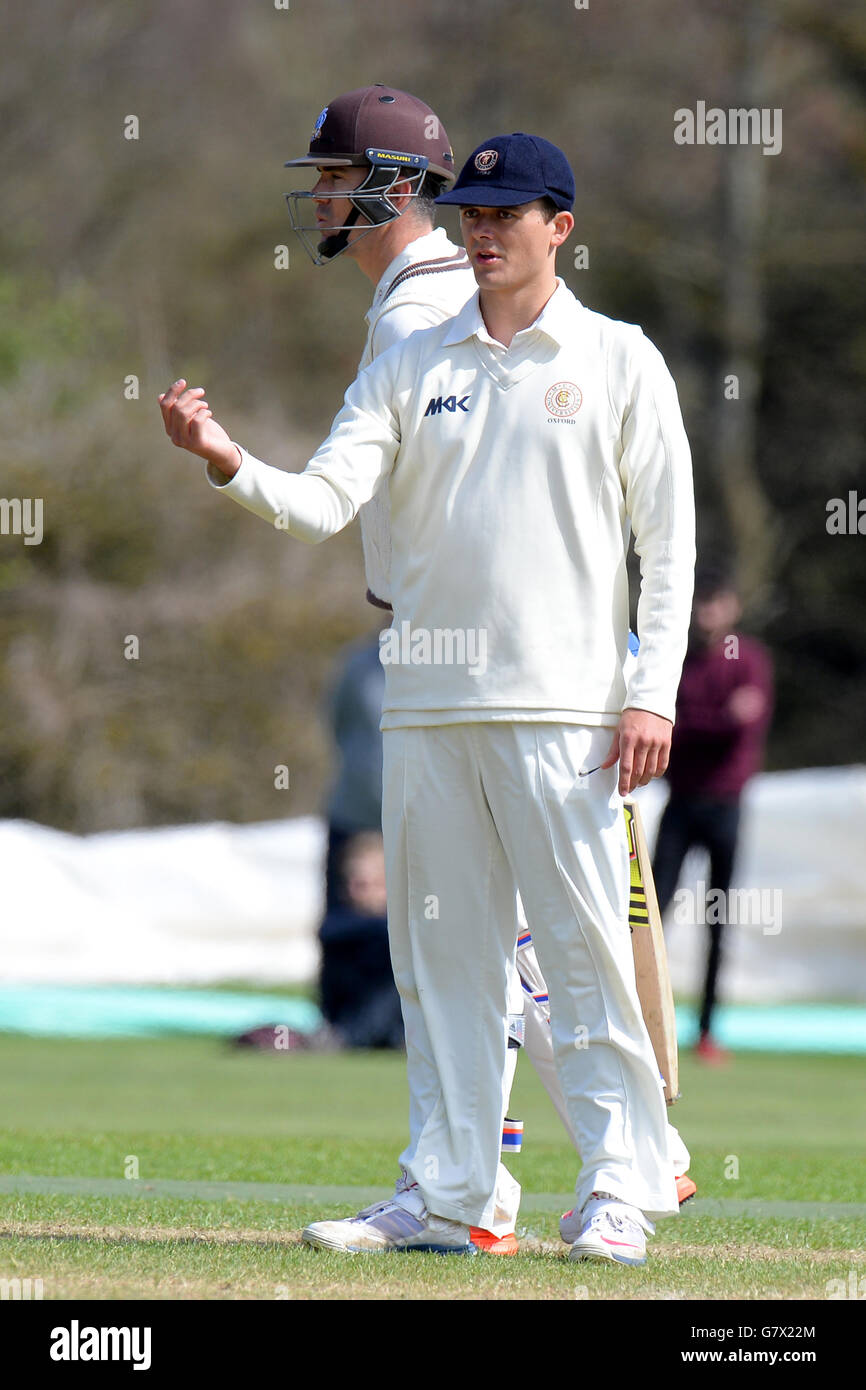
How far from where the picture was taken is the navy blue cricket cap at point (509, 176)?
4273 mm

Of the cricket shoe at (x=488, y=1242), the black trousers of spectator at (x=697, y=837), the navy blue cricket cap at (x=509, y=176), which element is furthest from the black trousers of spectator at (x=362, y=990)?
the navy blue cricket cap at (x=509, y=176)

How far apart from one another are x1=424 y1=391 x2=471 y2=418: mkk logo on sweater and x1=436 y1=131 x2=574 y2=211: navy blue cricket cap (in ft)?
1.36

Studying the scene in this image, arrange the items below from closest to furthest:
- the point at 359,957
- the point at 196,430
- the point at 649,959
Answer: the point at 196,430 < the point at 649,959 < the point at 359,957

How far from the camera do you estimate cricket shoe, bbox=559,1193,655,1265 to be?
4.09m

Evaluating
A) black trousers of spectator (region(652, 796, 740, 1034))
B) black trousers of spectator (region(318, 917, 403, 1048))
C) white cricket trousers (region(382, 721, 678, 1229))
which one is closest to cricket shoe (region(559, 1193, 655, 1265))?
white cricket trousers (region(382, 721, 678, 1229))

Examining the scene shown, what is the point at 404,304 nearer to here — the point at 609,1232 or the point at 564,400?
the point at 564,400

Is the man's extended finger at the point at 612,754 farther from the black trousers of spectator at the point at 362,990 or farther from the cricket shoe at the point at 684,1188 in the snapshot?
the black trousers of spectator at the point at 362,990

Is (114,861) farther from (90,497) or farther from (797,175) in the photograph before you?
(797,175)

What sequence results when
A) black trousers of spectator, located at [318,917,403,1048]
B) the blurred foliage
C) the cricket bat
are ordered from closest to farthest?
the cricket bat → black trousers of spectator, located at [318,917,403,1048] → the blurred foliage

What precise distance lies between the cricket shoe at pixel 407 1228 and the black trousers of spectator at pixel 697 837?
6.27m

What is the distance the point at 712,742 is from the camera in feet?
34.8

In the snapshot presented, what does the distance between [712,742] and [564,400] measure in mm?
6520

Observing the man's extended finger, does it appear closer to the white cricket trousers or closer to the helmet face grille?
the white cricket trousers

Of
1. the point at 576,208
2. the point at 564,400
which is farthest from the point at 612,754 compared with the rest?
the point at 576,208
